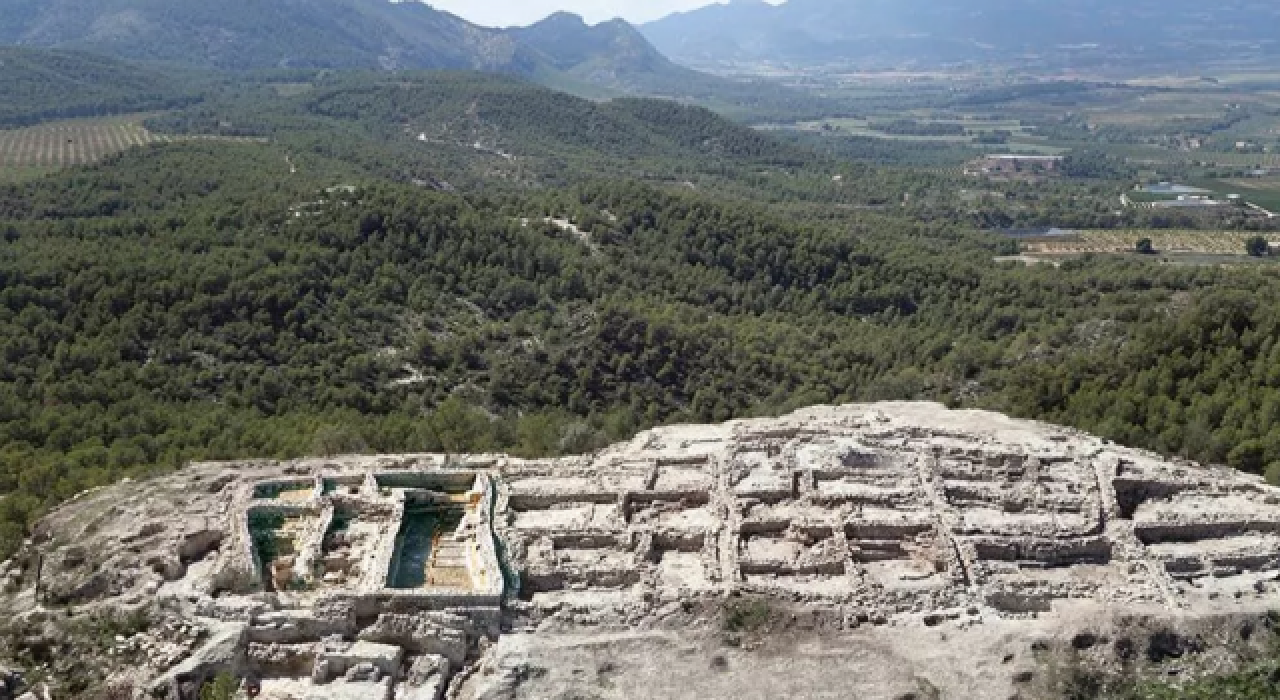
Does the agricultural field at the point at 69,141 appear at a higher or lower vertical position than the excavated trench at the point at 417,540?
higher

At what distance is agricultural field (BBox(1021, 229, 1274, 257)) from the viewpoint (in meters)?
92.7

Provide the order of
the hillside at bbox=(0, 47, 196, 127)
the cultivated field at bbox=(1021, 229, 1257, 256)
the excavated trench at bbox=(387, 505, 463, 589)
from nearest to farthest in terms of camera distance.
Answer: the excavated trench at bbox=(387, 505, 463, 589), the cultivated field at bbox=(1021, 229, 1257, 256), the hillside at bbox=(0, 47, 196, 127)

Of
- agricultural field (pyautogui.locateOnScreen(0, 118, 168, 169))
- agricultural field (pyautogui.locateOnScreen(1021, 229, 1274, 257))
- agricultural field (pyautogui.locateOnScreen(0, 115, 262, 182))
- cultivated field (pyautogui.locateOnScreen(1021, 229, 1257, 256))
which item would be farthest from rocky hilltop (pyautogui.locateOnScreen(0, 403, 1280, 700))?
agricultural field (pyautogui.locateOnScreen(0, 118, 168, 169))

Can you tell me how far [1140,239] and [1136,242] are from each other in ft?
4.62

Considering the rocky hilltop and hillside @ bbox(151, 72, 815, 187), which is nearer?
the rocky hilltop

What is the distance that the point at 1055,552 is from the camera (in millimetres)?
24234

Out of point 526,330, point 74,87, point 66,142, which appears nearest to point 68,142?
point 66,142

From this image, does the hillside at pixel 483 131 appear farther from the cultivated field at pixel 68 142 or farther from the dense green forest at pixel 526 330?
the dense green forest at pixel 526 330

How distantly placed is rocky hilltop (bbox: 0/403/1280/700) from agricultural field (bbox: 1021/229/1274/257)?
70984mm

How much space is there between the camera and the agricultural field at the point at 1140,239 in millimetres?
92688

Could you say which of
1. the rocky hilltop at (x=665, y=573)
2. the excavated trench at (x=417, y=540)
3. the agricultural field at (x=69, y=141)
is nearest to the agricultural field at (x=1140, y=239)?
the rocky hilltop at (x=665, y=573)

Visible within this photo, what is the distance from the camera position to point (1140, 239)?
322ft

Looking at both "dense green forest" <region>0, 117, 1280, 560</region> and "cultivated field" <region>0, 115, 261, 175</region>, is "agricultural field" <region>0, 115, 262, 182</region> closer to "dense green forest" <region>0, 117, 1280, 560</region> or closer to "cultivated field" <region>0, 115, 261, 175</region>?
"cultivated field" <region>0, 115, 261, 175</region>

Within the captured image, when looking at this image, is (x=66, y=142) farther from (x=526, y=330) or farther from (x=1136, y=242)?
(x=1136, y=242)
